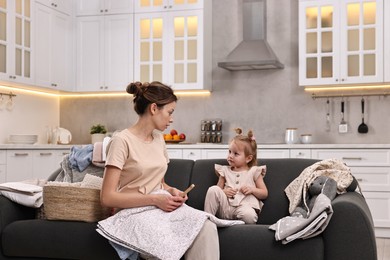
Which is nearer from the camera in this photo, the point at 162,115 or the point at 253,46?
the point at 162,115

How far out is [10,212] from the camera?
3.74 m

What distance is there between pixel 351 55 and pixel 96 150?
3.29 metres

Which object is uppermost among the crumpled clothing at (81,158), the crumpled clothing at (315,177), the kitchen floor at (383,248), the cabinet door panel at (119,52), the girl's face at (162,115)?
the cabinet door panel at (119,52)

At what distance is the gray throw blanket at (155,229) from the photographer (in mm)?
3027

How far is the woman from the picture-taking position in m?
3.10

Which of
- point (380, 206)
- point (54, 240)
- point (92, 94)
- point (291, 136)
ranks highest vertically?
point (92, 94)

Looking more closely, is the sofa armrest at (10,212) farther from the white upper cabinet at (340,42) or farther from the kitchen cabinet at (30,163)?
the white upper cabinet at (340,42)

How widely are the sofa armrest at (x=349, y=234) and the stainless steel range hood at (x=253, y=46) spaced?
11.9ft

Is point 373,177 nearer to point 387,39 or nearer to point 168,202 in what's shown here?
point 387,39

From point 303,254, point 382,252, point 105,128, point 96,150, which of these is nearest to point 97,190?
point 96,150

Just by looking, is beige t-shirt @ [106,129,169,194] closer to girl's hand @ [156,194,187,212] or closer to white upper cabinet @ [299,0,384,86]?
girl's hand @ [156,194,187,212]

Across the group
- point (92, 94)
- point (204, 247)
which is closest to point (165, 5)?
point (92, 94)

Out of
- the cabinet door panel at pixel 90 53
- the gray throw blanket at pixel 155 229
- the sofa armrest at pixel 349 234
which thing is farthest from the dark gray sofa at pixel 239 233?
the cabinet door panel at pixel 90 53

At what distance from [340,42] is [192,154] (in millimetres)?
1889
